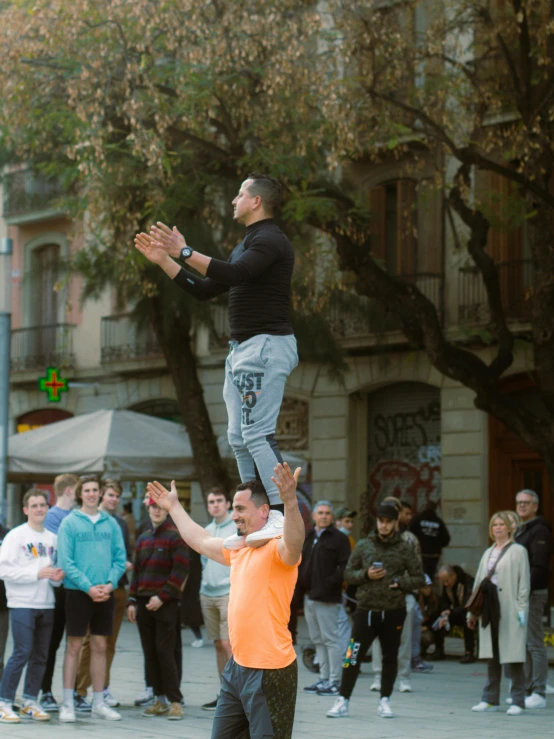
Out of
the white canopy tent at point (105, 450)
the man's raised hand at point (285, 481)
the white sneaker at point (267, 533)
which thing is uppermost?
→ the white canopy tent at point (105, 450)

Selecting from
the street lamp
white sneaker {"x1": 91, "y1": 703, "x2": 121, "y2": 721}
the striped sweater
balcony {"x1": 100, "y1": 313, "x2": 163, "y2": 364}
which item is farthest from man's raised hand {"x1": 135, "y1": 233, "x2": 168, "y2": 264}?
balcony {"x1": 100, "y1": 313, "x2": 163, "y2": 364}

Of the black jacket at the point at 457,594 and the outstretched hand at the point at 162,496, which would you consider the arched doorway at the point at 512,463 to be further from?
the outstretched hand at the point at 162,496

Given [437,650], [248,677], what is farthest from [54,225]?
[248,677]

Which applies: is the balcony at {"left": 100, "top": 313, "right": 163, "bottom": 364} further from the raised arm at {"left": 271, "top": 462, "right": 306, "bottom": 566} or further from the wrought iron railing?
the raised arm at {"left": 271, "top": 462, "right": 306, "bottom": 566}

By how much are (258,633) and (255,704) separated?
1.12 ft

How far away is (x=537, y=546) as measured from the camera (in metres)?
13.1

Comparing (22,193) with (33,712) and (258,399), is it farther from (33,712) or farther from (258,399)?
(258,399)

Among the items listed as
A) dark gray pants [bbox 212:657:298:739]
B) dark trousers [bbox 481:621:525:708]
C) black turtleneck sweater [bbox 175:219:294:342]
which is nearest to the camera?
dark gray pants [bbox 212:657:298:739]

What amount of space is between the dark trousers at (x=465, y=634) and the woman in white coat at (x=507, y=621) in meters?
4.00

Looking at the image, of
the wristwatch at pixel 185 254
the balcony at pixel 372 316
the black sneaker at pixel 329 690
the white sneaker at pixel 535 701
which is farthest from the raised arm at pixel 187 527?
the balcony at pixel 372 316

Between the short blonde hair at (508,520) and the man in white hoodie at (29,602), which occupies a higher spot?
the short blonde hair at (508,520)

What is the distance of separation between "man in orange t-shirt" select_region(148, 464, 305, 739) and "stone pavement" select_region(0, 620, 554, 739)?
4.12 meters

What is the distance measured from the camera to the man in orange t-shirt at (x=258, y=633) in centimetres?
615

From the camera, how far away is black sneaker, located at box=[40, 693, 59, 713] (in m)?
11.8
